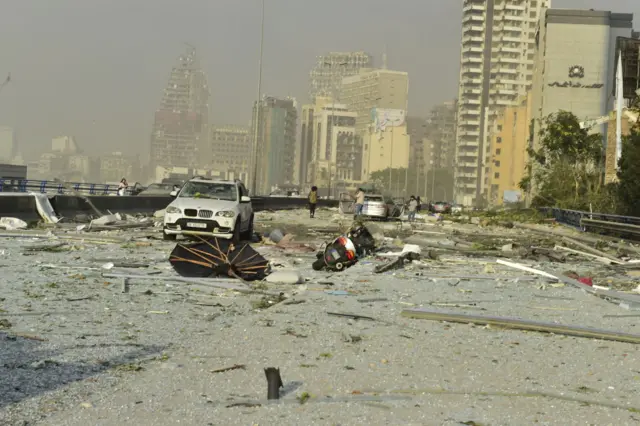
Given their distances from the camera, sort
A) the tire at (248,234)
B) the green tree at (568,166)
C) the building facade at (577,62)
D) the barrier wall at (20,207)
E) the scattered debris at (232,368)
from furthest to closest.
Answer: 1. the building facade at (577,62)
2. the green tree at (568,166)
3. the barrier wall at (20,207)
4. the tire at (248,234)
5. the scattered debris at (232,368)

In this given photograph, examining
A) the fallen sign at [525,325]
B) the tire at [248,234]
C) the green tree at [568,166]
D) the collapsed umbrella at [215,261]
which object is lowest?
the tire at [248,234]

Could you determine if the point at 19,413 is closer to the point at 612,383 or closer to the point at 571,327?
the point at 612,383

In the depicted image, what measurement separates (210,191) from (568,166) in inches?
1884

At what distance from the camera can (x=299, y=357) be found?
8.06 metres

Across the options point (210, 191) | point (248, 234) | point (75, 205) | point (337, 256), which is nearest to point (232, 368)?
point (337, 256)

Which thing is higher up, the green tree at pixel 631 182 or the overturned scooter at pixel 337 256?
the green tree at pixel 631 182

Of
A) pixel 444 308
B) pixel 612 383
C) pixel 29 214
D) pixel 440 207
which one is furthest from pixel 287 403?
pixel 440 207

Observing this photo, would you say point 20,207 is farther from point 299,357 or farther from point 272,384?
point 272,384

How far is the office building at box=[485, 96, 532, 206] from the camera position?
172375 millimetres

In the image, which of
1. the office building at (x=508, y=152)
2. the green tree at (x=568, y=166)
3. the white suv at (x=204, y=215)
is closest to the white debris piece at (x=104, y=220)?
the white suv at (x=204, y=215)

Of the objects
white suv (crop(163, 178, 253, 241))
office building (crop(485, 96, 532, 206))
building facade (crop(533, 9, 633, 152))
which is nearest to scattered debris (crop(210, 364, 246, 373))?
white suv (crop(163, 178, 253, 241))

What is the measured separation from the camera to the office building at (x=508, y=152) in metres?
172

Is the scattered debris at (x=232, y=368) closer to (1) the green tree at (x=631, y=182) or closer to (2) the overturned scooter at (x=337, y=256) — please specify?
(2) the overturned scooter at (x=337, y=256)

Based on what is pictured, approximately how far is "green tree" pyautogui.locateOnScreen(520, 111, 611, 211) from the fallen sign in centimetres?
5019
